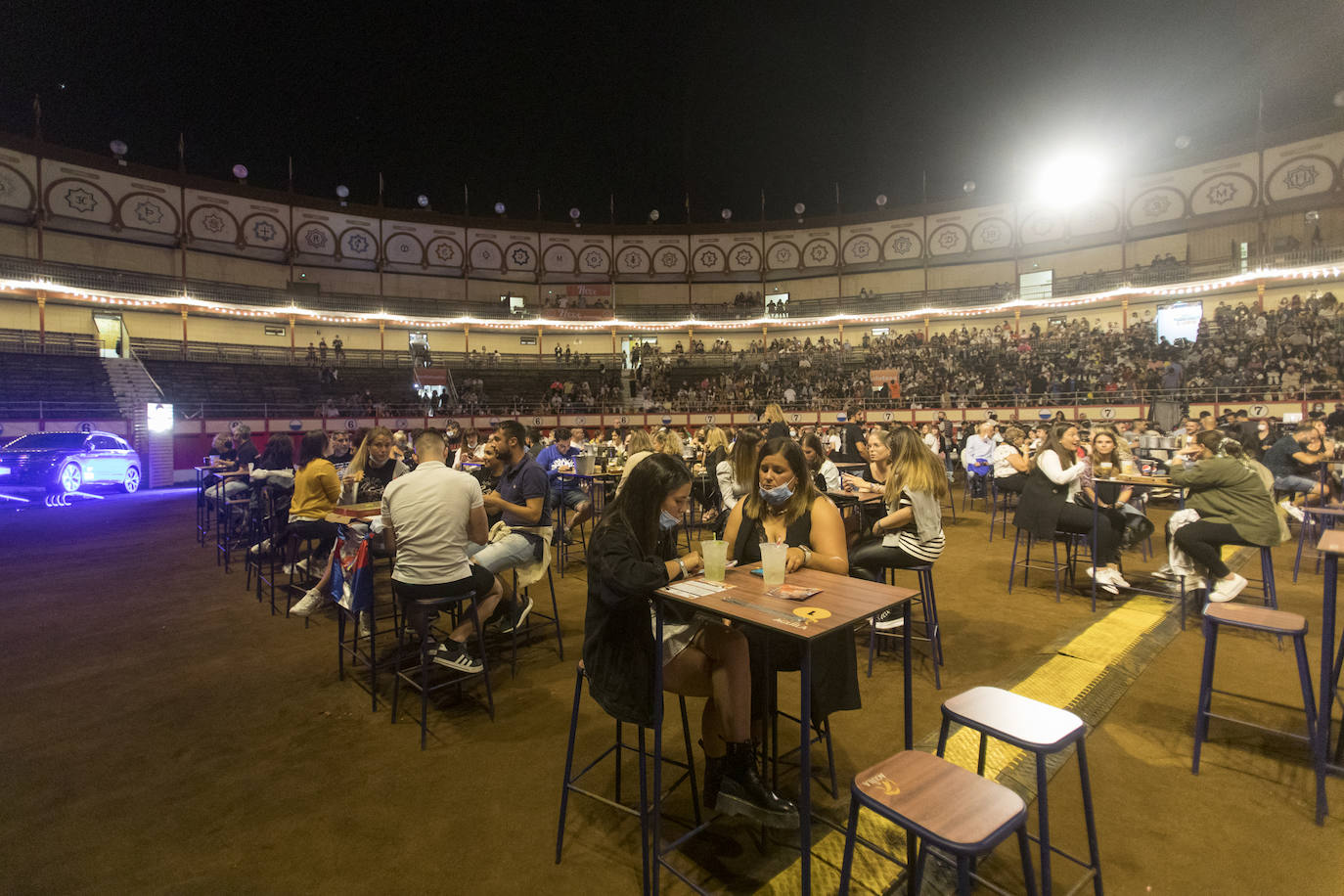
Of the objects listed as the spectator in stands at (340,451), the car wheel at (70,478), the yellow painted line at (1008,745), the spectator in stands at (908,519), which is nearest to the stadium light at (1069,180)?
the yellow painted line at (1008,745)

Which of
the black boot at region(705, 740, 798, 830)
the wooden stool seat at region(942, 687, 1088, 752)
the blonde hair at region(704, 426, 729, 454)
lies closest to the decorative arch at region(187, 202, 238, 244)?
the blonde hair at region(704, 426, 729, 454)

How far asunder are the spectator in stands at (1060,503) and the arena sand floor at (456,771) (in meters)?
0.71

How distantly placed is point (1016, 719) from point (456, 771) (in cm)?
275

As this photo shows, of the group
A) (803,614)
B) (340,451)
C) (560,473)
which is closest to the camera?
(803,614)

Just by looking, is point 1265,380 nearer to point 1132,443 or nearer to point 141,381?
point 1132,443

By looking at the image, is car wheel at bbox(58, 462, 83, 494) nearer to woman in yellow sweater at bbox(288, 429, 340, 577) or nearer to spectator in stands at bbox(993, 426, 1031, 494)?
woman in yellow sweater at bbox(288, 429, 340, 577)

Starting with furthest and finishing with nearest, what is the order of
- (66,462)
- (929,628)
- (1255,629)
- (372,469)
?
(66,462), (372,469), (929,628), (1255,629)

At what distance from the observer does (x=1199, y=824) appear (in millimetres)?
2762

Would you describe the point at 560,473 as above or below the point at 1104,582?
above

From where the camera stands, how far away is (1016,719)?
2.12 m

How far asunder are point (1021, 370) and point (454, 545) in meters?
26.7

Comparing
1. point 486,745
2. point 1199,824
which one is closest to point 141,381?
point 486,745

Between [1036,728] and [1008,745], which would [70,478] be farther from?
[1036,728]

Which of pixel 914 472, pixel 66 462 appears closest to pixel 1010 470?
pixel 914 472
